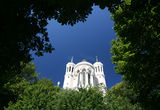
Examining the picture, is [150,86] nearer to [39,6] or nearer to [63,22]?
[63,22]

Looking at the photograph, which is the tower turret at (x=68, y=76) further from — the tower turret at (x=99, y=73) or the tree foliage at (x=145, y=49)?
the tree foliage at (x=145, y=49)

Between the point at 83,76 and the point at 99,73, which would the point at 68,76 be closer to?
the point at 83,76

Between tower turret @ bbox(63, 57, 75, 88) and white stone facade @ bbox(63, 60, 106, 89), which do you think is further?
tower turret @ bbox(63, 57, 75, 88)

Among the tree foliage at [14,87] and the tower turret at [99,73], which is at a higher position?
the tower turret at [99,73]

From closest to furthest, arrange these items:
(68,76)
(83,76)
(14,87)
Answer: (14,87) → (83,76) → (68,76)

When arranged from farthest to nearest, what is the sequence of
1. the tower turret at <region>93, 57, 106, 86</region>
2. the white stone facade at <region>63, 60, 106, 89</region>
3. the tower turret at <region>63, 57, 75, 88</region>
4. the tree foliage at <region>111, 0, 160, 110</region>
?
the tower turret at <region>93, 57, 106, 86</region>
the tower turret at <region>63, 57, 75, 88</region>
the white stone facade at <region>63, 60, 106, 89</region>
the tree foliage at <region>111, 0, 160, 110</region>

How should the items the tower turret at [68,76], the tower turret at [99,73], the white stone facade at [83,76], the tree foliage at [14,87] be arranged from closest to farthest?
the tree foliage at [14,87]
the white stone facade at [83,76]
the tower turret at [68,76]
the tower turret at [99,73]

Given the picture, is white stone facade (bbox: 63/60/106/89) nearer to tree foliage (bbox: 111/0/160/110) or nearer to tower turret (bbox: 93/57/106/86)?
tower turret (bbox: 93/57/106/86)

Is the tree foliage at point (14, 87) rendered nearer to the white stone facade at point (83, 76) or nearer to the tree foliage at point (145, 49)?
the tree foliage at point (145, 49)

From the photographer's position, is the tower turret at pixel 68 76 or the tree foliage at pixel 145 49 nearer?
the tree foliage at pixel 145 49

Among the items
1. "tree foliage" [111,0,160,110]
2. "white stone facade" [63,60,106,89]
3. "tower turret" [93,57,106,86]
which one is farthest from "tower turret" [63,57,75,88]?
"tree foliage" [111,0,160,110]

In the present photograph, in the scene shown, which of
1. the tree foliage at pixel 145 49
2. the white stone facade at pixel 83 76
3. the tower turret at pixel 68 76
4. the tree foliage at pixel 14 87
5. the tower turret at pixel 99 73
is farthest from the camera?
the tower turret at pixel 99 73

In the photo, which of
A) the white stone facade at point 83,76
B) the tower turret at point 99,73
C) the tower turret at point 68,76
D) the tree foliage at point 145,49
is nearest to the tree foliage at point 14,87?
the tree foliage at point 145,49

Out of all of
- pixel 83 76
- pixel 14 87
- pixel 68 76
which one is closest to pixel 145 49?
pixel 14 87
